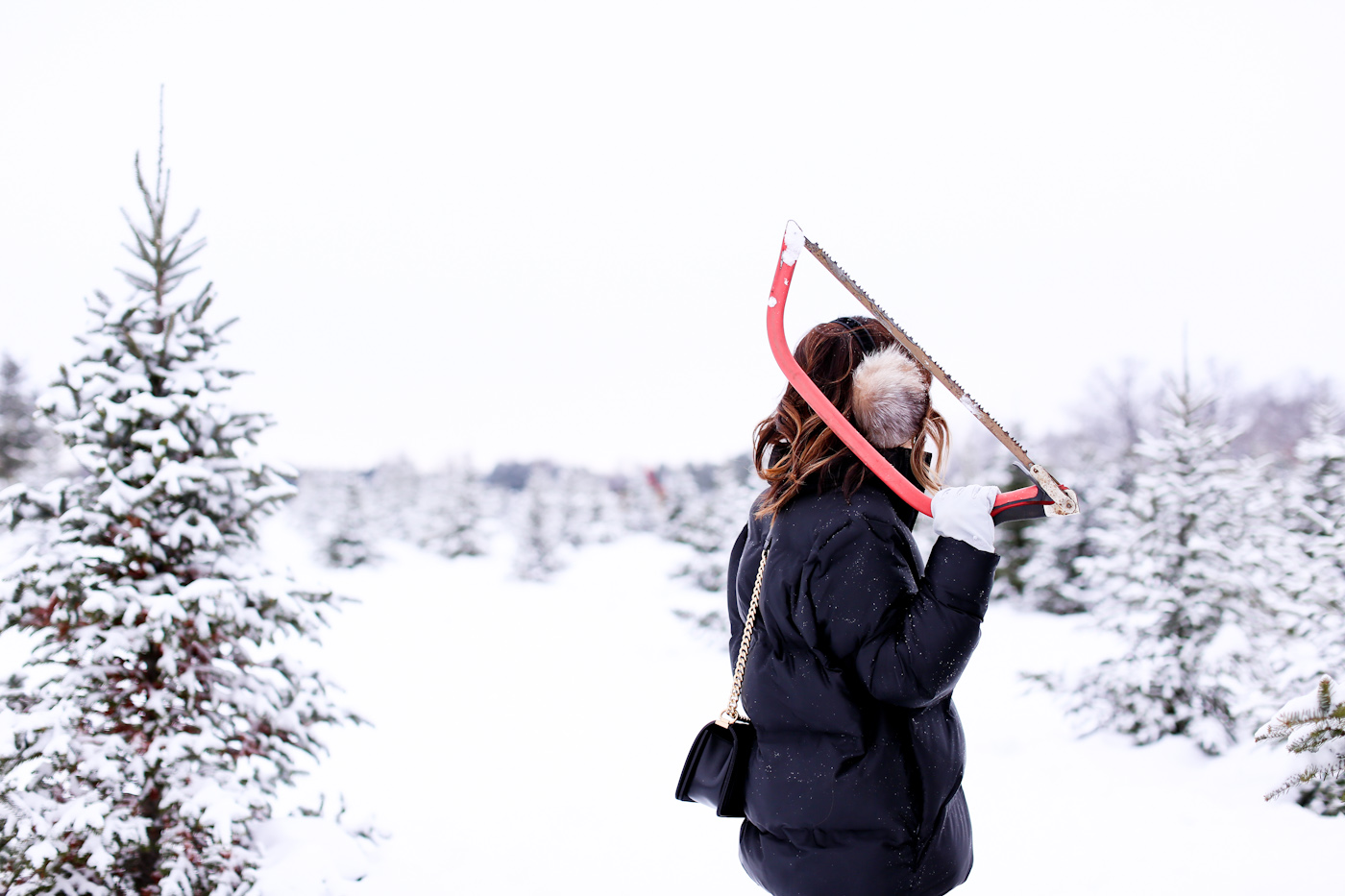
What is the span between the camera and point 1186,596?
23.5 ft

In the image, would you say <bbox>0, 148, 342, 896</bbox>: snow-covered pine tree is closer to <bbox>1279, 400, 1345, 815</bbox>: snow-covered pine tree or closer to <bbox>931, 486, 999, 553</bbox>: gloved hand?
<bbox>931, 486, 999, 553</bbox>: gloved hand

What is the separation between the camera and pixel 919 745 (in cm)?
177

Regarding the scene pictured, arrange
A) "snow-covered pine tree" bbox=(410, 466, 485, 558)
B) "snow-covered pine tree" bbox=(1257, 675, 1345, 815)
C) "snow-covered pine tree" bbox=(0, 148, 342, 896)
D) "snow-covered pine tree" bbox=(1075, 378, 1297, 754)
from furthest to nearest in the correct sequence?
"snow-covered pine tree" bbox=(410, 466, 485, 558) < "snow-covered pine tree" bbox=(1075, 378, 1297, 754) < "snow-covered pine tree" bbox=(0, 148, 342, 896) < "snow-covered pine tree" bbox=(1257, 675, 1345, 815)

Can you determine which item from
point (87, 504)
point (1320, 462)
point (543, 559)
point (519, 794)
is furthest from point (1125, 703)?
point (543, 559)

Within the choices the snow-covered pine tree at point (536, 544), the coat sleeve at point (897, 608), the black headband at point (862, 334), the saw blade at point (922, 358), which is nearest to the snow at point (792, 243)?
the saw blade at point (922, 358)

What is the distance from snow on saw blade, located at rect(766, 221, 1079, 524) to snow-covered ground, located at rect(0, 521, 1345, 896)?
136 inches

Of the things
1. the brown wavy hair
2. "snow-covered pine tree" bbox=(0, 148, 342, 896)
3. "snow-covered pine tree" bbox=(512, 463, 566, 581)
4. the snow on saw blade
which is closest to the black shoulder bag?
the brown wavy hair

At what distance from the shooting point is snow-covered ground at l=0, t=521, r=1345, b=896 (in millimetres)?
4492

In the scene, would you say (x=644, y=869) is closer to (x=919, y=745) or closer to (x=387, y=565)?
(x=919, y=745)

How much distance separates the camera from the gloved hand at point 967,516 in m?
1.64

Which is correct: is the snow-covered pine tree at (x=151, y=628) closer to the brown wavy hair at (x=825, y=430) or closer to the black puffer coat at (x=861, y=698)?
the black puffer coat at (x=861, y=698)

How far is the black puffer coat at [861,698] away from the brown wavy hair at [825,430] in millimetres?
53

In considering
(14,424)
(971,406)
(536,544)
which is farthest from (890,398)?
(14,424)

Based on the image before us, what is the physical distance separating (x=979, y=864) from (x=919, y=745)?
3905mm
